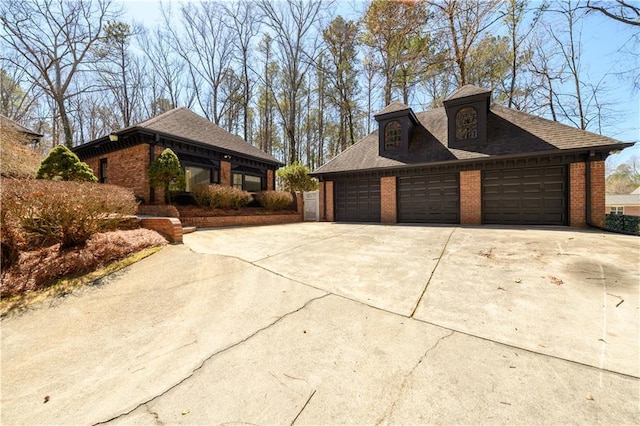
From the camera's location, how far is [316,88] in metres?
21.8

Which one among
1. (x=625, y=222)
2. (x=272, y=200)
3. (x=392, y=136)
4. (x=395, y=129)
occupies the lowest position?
(x=625, y=222)

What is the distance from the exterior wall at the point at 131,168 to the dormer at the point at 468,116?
13116 mm

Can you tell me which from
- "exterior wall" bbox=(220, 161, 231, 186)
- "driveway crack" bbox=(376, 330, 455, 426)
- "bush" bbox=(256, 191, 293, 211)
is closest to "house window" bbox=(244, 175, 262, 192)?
"exterior wall" bbox=(220, 161, 231, 186)

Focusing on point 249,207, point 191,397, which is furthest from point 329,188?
point 191,397

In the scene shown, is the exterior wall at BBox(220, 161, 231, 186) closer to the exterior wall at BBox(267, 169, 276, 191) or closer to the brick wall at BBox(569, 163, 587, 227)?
the exterior wall at BBox(267, 169, 276, 191)

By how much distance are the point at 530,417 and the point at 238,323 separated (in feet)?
7.82

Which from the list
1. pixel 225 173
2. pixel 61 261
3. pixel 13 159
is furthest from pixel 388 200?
pixel 13 159

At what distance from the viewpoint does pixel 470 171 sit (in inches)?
398

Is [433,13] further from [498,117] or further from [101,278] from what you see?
[101,278]

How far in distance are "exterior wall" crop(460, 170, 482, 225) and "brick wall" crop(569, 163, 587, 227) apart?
2.69 m

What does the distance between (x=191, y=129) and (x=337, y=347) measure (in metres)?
A: 13.0

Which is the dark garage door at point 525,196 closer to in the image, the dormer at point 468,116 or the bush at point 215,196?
the dormer at point 468,116

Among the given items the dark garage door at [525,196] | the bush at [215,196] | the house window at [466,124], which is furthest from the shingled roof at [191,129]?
the dark garage door at [525,196]

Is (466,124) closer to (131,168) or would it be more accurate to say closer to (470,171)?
(470,171)
